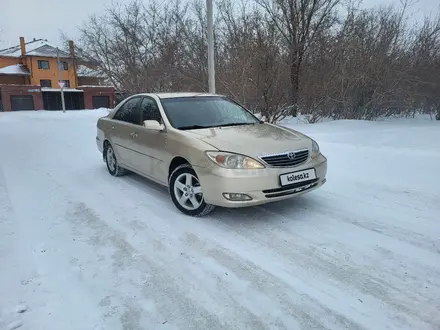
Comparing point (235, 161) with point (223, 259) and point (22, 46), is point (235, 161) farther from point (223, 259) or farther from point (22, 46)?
point (22, 46)

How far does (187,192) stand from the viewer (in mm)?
4277

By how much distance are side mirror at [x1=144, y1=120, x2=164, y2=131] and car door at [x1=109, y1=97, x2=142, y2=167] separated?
1.88ft

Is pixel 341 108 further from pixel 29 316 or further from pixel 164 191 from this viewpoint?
pixel 29 316

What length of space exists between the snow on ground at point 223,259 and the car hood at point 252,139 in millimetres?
848

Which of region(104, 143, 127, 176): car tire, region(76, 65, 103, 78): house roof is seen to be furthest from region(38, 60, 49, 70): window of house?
region(104, 143, 127, 176): car tire

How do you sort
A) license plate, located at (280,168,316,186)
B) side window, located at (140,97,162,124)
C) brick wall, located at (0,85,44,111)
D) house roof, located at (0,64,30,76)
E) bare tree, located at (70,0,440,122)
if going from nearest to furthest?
license plate, located at (280,168,316,186) < side window, located at (140,97,162,124) < bare tree, located at (70,0,440,122) < brick wall, located at (0,85,44,111) < house roof, located at (0,64,30,76)

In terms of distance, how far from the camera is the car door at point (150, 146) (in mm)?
4688

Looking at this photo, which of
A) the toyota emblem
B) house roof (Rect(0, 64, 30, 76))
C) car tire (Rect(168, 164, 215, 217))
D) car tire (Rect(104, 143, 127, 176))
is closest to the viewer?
the toyota emblem

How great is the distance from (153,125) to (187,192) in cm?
114

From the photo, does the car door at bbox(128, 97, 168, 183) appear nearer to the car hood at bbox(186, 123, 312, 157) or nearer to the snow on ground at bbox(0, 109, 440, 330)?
the snow on ground at bbox(0, 109, 440, 330)

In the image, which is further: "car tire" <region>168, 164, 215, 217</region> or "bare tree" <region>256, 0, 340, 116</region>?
"bare tree" <region>256, 0, 340, 116</region>

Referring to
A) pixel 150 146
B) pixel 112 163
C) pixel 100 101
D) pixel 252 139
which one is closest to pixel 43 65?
pixel 100 101

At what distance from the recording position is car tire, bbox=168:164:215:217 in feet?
13.7

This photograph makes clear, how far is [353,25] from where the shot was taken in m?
15.1
